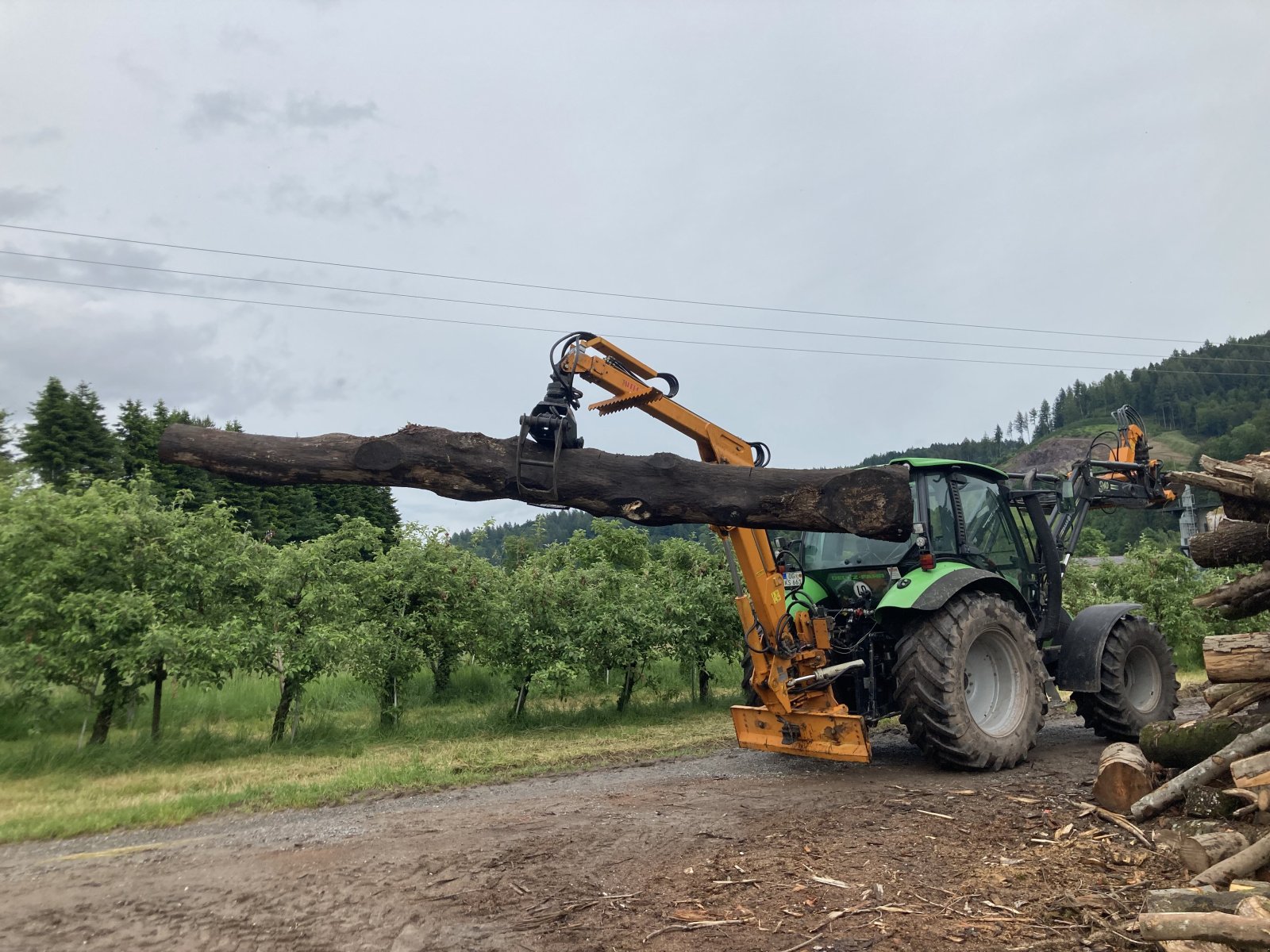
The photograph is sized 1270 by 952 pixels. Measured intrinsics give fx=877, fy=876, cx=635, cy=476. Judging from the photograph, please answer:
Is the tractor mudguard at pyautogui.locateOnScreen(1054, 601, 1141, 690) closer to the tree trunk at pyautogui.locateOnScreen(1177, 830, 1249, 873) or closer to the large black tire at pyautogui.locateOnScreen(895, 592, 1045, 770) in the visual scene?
the large black tire at pyautogui.locateOnScreen(895, 592, 1045, 770)

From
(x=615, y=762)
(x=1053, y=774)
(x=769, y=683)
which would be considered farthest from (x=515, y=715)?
(x=1053, y=774)

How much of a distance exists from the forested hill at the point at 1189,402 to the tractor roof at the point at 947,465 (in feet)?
182

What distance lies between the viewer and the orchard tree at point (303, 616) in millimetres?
10102

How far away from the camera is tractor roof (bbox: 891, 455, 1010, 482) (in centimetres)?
775

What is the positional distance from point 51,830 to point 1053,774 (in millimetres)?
7569

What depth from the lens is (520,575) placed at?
12.2 metres

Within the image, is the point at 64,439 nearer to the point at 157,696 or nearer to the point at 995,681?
the point at 157,696

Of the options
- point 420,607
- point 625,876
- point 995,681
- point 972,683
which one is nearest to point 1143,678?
point 995,681

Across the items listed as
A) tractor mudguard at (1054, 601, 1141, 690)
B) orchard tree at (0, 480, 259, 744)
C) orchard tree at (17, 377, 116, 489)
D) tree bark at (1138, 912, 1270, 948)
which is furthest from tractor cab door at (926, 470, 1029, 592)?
orchard tree at (17, 377, 116, 489)

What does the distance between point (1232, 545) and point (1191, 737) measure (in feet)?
5.83

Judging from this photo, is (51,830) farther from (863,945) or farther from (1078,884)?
(1078,884)

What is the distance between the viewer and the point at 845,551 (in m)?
8.18

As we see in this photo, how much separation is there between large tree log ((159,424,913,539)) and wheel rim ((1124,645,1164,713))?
537cm

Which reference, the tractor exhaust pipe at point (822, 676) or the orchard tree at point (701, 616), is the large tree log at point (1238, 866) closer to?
the tractor exhaust pipe at point (822, 676)
